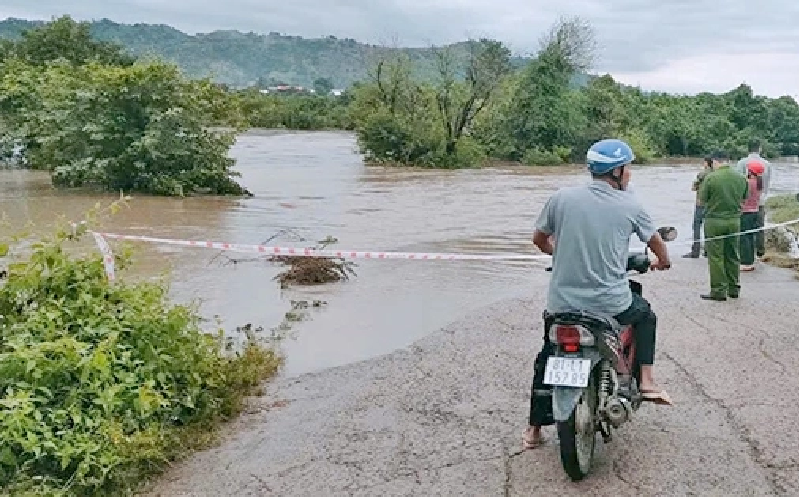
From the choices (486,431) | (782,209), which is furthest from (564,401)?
(782,209)

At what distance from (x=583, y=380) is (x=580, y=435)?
32 cm

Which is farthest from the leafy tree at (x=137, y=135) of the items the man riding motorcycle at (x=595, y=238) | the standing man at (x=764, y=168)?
the man riding motorcycle at (x=595, y=238)

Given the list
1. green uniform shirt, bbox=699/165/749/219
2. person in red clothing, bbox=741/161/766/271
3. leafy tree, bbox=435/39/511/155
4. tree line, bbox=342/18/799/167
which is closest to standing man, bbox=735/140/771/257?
person in red clothing, bbox=741/161/766/271

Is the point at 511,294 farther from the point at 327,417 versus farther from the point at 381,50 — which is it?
the point at 381,50

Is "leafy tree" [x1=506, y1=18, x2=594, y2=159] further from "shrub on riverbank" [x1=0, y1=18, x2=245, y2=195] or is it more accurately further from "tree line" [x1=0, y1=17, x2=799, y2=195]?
"shrub on riverbank" [x1=0, y1=18, x2=245, y2=195]

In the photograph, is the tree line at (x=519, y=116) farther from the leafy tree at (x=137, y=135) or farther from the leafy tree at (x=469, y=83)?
the leafy tree at (x=137, y=135)

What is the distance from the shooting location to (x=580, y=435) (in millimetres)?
4781

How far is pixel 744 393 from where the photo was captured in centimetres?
638

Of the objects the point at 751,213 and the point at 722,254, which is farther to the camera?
the point at 751,213

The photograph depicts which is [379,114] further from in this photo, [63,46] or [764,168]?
[764,168]

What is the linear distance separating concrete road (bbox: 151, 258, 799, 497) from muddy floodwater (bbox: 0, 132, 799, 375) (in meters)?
1.02

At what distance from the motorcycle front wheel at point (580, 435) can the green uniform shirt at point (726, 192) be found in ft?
18.7

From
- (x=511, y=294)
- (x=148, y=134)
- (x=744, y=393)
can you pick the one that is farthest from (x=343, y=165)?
(x=744, y=393)

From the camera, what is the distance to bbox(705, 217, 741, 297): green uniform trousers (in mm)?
9898
